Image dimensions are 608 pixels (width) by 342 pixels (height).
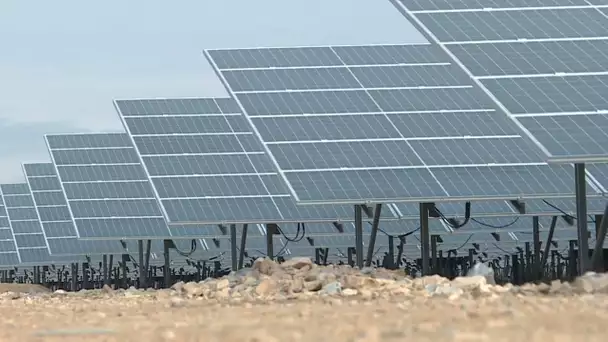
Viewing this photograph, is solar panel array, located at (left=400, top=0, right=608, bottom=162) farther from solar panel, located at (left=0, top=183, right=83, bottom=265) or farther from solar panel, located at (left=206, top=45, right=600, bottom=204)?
solar panel, located at (left=0, top=183, right=83, bottom=265)

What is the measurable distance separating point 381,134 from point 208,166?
787 cm

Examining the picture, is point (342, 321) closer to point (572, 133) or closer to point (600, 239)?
point (572, 133)

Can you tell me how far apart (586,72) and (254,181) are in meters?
13.4

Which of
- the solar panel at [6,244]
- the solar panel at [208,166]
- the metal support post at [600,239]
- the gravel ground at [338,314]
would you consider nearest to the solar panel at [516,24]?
the metal support post at [600,239]

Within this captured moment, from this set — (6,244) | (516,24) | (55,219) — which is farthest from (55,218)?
(516,24)

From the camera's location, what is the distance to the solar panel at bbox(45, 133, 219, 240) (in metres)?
36.8

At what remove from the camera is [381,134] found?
25.1 metres

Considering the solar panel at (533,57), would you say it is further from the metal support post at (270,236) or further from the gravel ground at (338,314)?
the metal support post at (270,236)

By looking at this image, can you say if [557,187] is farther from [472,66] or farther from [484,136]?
[472,66]

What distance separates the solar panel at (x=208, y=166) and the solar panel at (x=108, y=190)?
2.05 m

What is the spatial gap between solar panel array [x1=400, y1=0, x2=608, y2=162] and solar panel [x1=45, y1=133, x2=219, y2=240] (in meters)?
15.6

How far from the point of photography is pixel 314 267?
21.6 metres

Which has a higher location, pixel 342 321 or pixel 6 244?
pixel 6 244

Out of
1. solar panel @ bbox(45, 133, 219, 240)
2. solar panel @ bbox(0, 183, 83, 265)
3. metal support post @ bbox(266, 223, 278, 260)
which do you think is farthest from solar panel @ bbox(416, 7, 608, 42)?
solar panel @ bbox(0, 183, 83, 265)
